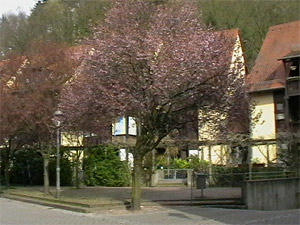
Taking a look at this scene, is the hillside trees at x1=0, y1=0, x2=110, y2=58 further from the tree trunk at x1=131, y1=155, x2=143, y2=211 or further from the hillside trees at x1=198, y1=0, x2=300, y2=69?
the tree trunk at x1=131, y1=155, x2=143, y2=211

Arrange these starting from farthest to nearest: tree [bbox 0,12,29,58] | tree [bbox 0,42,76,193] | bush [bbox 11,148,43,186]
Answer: tree [bbox 0,12,29,58]
bush [bbox 11,148,43,186]
tree [bbox 0,42,76,193]

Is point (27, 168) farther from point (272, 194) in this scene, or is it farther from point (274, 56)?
point (272, 194)

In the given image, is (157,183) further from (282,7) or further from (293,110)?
(282,7)

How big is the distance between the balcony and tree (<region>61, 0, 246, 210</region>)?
54.8 feet

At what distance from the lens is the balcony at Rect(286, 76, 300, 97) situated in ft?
104

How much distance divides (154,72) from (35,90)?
Result: 996 centimetres

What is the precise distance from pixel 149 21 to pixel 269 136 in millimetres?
20075

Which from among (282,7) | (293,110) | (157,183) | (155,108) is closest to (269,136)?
(293,110)

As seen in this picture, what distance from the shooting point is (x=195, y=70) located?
14.8 meters

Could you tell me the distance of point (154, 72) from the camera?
579 inches

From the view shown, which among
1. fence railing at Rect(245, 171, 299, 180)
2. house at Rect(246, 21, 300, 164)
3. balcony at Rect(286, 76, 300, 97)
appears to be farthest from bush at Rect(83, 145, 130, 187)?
fence railing at Rect(245, 171, 299, 180)

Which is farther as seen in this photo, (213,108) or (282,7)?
(282,7)

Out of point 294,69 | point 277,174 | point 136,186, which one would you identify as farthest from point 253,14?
point 136,186

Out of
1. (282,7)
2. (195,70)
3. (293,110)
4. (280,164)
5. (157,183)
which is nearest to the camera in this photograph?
(195,70)
